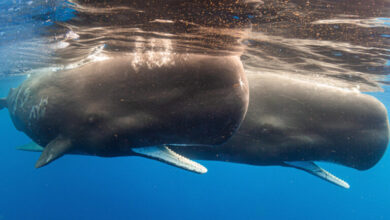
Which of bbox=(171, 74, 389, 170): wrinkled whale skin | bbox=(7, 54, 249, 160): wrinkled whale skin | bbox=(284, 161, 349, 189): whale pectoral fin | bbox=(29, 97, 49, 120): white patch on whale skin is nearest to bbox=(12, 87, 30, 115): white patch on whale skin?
bbox=(29, 97, 49, 120): white patch on whale skin

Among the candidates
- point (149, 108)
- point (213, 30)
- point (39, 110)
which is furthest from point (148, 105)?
point (213, 30)

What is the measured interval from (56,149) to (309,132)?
4041mm

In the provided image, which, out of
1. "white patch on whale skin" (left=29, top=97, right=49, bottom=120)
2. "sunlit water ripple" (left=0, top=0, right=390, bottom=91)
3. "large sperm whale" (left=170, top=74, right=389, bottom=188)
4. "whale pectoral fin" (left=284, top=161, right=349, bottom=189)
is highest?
"sunlit water ripple" (left=0, top=0, right=390, bottom=91)

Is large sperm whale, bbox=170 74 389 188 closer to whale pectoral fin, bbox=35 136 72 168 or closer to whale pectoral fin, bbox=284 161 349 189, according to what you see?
whale pectoral fin, bbox=284 161 349 189

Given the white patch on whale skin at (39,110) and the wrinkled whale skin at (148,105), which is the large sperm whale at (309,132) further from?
the white patch on whale skin at (39,110)

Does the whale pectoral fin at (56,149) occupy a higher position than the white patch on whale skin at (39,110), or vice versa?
the white patch on whale skin at (39,110)

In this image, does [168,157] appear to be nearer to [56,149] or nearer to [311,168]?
[56,149]

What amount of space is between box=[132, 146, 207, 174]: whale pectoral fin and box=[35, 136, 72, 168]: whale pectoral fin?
1068mm

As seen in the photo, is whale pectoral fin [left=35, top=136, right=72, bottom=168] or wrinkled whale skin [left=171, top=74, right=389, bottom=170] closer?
whale pectoral fin [left=35, top=136, right=72, bottom=168]

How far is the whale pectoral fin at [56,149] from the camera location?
3.39 m

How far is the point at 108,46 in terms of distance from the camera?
7.37 meters

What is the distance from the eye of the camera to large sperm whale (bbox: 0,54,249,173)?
3.17 meters

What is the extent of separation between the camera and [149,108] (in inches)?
128

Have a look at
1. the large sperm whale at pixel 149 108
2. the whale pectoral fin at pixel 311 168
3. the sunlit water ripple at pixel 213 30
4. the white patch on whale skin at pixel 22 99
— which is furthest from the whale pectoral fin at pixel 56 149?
the whale pectoral fin at pixel 311 168
